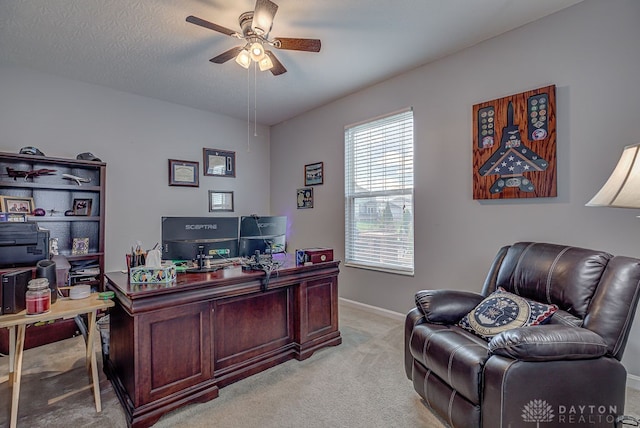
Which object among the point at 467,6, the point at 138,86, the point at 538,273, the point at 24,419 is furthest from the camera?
the point at 138,86

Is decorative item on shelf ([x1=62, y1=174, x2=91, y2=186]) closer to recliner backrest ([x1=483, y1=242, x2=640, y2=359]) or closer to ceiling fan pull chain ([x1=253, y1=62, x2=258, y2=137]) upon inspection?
ceiling fan pull chain ([x1=253, y1=62, x2=258, y2=137])

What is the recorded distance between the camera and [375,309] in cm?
377

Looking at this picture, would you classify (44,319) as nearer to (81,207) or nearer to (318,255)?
(318,255)

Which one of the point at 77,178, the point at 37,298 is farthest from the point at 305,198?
the point at 37,298

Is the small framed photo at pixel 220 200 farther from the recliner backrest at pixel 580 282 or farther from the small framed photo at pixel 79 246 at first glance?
the recliner backrest at pixel 580 282

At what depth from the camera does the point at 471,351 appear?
1606mm

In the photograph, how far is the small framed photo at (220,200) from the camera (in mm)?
4723

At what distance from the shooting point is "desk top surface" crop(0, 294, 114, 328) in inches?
61.3

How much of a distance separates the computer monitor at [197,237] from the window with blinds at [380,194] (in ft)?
6.30

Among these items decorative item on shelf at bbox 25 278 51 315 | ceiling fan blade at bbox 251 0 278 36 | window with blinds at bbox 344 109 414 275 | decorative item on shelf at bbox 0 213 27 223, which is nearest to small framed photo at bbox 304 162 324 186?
window with blinds at bbox 344 109 414 275

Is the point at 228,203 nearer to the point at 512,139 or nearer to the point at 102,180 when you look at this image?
the point at 102,180

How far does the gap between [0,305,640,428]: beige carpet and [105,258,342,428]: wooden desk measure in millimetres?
99

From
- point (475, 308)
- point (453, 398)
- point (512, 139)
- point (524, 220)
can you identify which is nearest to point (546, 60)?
point (512, 139)

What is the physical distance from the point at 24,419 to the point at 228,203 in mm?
3372
